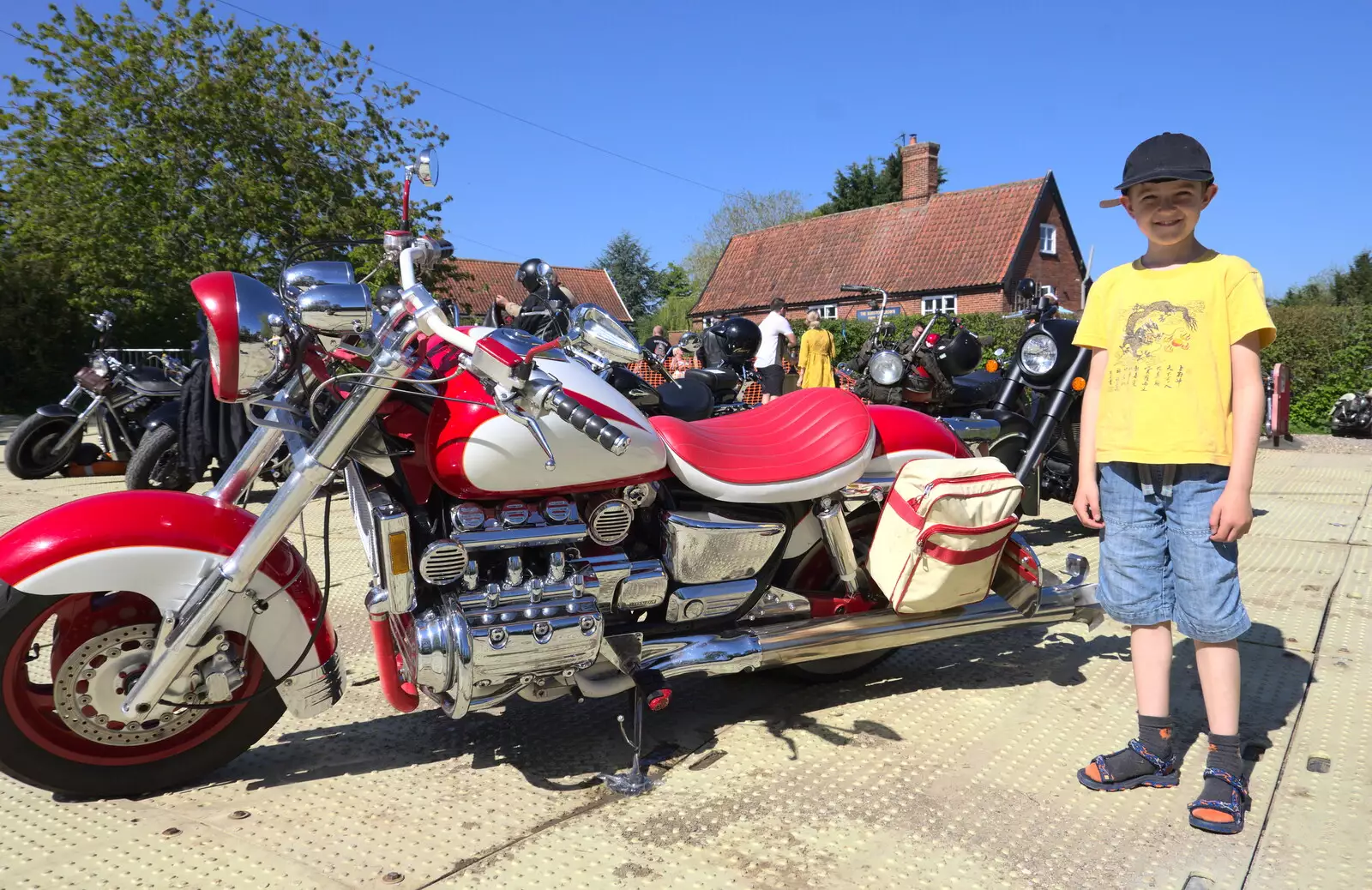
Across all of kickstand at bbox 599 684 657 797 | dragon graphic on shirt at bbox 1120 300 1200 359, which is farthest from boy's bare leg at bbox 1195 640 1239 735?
kickstand at bbox 599 684 657 797

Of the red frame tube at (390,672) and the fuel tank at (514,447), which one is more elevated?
the fuel tank at (514,447)

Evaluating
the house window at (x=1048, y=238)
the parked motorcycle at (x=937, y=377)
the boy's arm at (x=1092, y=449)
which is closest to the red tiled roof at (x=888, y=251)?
the house window at (x=1048, y=238)

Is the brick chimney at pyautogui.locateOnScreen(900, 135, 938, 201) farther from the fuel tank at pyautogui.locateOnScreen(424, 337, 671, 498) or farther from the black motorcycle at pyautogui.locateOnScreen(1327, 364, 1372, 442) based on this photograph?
the fuel tank at pyautogui.locateOnScreen(424, 337, 671, 498)

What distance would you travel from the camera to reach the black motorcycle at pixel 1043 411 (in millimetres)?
5160

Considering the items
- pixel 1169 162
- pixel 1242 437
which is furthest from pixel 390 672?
pixel 1169 162

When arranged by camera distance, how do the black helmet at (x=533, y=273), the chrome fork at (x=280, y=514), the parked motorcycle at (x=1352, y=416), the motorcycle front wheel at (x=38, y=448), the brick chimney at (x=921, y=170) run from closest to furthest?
the chrome fork at (x=280, y=514) → the black helmet at (x=533, y=273) → the motorcycle front wheel at (x=38, y=448) → the parked motorcycle at (x=1352, y=416) → the brick chimney at (x=921, y=170)

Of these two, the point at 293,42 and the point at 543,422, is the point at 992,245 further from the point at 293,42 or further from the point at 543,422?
the point at 543,422

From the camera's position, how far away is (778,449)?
295cm

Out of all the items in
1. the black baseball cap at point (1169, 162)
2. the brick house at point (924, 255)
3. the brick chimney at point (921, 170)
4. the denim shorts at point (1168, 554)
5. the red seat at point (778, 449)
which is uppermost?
the brick chimney at point (921, 170)

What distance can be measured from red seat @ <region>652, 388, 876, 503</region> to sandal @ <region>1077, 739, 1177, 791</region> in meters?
1.08

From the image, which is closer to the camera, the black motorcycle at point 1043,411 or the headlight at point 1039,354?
the black motorcycle at point 1043,411

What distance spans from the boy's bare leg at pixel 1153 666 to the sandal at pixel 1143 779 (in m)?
0.12

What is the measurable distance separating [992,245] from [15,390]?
79.9 feet

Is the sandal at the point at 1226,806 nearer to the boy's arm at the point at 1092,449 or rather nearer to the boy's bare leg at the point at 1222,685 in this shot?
the boy's bare leg at the point at 1222,685
